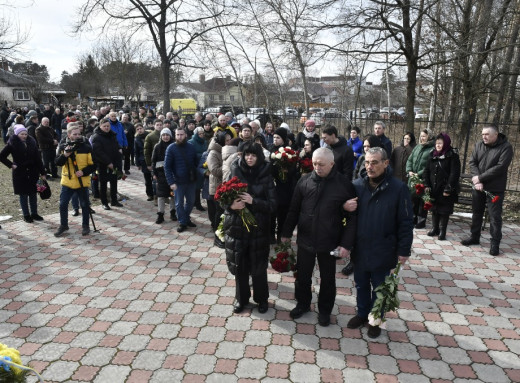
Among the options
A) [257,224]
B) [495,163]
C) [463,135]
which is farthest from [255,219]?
[463,135]

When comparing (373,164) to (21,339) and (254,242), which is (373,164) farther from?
(21,339)

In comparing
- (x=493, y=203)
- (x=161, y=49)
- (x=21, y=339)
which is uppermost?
(x=161, y=49)

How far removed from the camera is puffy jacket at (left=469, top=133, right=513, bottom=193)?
5.61 meters

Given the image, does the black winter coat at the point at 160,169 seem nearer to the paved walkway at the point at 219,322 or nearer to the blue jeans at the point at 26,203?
the paved walkway at the point at 219,322

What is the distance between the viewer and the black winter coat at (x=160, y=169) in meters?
A: 7.31

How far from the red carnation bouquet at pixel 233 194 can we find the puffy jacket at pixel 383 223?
110cm

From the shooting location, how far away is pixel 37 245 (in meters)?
6.25

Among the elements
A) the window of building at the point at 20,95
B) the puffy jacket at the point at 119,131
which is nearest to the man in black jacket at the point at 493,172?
the puffy jacket at the point at 119,131

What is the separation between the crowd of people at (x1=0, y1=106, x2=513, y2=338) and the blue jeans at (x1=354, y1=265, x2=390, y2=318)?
0.5 inches

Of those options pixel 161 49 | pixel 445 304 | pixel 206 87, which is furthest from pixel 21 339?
pixel 206 87

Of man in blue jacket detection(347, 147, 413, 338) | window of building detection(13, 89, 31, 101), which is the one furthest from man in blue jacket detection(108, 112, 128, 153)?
window of building detection(13, 89, 31, 101)

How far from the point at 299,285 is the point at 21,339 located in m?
2.95

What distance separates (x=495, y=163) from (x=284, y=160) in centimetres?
332

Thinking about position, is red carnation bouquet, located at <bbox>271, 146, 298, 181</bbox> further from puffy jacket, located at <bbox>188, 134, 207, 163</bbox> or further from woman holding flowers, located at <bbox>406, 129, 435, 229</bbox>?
puffy jacket, located at <bbox>188, 134, 207, 163</bbox>
